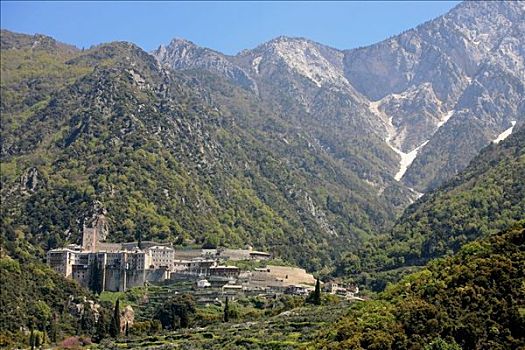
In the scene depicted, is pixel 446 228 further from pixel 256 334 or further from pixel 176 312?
pixel 256 334

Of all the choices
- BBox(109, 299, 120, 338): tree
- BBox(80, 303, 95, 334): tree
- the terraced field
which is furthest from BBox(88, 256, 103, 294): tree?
the terraced field

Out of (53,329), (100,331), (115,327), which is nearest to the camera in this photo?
(115,327)

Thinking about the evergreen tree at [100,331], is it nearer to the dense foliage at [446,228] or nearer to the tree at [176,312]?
the tree at [176,312]

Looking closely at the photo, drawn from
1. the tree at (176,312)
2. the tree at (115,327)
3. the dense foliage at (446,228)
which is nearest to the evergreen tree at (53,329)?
the tree at (115,327)

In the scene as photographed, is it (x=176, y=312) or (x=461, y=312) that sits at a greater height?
(x=461, y=312)

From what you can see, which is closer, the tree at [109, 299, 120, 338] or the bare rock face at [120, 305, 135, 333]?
the tree at [109, 299, 120, 338]

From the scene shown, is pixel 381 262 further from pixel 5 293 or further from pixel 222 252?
pixel 5 293

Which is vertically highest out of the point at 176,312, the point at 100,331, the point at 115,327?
the point at 176,312

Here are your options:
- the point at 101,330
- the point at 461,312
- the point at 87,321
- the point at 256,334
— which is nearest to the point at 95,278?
the point at 87,321

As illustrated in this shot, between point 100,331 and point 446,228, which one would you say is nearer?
point 100,331

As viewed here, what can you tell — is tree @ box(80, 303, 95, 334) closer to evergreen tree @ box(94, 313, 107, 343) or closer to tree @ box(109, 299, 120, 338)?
evergreen tree @ box(94, 313, 107, 343)

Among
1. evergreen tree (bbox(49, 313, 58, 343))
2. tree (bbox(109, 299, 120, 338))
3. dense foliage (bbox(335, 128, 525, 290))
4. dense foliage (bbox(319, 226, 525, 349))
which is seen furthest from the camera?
dense foliage (bbox(335, 128, 525, 290))

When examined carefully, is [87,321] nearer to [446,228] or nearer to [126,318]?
[126,318]

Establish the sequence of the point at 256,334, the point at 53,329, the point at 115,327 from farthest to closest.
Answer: the point at 53,329 < the point at 115,327 < the point at 256,334
